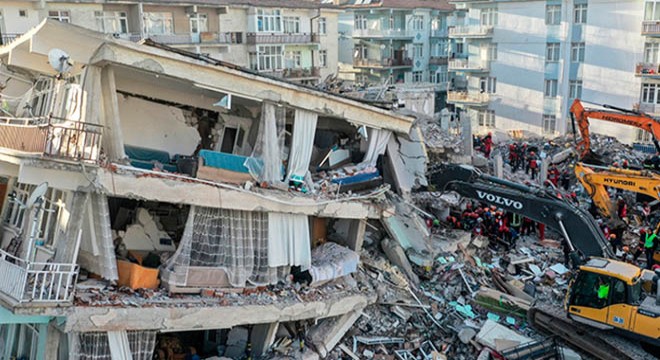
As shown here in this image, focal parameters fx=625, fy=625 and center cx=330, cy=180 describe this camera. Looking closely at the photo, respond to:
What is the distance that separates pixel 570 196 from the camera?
26922 mm

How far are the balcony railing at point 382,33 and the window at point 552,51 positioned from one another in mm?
16500

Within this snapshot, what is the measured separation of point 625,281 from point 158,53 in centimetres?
1292

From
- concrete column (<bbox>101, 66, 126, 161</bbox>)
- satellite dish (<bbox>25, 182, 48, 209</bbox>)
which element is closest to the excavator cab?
concrete column (<bbox>101, 66, 126, 161</bbox>)

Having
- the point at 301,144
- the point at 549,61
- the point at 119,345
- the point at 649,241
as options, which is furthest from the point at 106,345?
the point at 549,61

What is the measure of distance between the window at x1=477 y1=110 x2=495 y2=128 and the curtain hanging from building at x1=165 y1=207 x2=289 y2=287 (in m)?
36.5

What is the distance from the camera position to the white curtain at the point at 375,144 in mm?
21156

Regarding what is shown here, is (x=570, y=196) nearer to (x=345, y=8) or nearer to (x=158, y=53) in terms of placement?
(x=158, y=53)

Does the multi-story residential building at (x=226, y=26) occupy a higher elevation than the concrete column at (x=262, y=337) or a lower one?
higher

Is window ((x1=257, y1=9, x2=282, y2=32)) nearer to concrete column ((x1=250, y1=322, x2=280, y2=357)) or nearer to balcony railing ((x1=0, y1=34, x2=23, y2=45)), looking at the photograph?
balcony railing ((x1=0, y1=34, x2=23, y2=45))

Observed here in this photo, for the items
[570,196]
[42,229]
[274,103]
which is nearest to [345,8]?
[570,196]

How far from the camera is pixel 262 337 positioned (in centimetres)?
1736

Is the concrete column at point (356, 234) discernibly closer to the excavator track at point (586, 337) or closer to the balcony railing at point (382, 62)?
the excavator track at point (586, 337)

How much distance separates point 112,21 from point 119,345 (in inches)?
1133

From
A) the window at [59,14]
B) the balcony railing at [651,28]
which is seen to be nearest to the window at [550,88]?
the balcony railing at [651,28]
